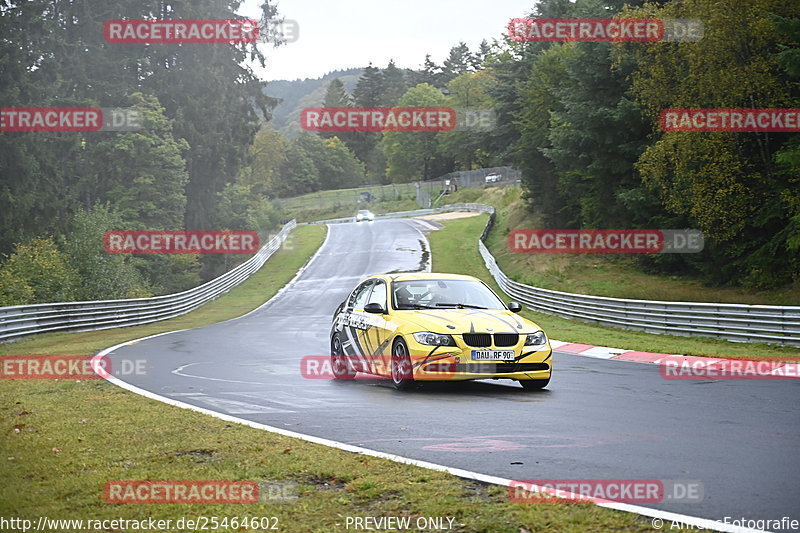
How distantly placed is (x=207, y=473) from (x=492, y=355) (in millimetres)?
5410

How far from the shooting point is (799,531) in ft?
15.8

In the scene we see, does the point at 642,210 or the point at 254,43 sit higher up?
the point at 254,43

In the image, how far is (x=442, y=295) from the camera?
13.0m

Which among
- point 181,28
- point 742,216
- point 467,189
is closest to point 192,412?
point 742,216

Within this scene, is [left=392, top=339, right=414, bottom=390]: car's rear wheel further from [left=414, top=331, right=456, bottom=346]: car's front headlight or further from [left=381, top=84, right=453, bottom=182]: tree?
[left=381, top=84, right=453, bottom=182]: tree

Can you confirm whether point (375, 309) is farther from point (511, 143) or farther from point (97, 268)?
point (511, 143)

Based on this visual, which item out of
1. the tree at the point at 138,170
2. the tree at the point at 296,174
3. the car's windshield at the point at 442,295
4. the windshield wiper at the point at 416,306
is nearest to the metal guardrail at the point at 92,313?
the car's windshield at the point at 442,295

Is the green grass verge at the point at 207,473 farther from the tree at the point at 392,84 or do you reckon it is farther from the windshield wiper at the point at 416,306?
the tree at the point at 392,84

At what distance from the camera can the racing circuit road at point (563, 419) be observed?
6391 millimetres

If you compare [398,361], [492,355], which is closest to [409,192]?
[398,361]

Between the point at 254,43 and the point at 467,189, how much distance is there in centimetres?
3870

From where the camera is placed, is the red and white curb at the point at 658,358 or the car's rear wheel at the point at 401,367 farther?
the red and white curb at the point at 658,358

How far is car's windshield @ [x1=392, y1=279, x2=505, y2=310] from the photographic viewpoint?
12820 mm

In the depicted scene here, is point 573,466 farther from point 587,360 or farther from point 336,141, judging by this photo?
point 336,141
